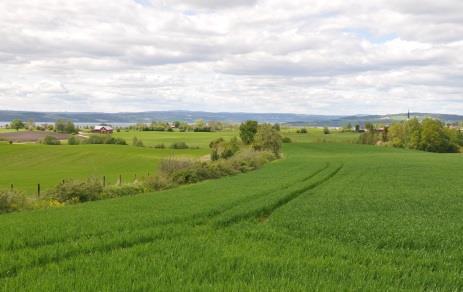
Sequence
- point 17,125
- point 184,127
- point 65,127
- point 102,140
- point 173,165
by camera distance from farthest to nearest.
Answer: point 184,127
point 17,125
point 65,127
point 102,140
point 173,165

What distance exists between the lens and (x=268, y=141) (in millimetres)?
87750

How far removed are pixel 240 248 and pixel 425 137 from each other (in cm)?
13907

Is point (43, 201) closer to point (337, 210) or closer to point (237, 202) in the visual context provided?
point (237, 202)

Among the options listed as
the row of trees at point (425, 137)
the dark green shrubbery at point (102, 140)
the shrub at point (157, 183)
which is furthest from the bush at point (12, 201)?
Answer: the row of trees at point (425, 137)

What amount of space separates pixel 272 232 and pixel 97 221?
7066 mm

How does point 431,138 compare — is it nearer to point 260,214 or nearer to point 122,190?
point 122,190

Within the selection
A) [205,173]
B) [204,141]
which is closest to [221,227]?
[205,173]

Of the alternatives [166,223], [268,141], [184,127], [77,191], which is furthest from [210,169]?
[184,127]

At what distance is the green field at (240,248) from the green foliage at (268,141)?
204 ft

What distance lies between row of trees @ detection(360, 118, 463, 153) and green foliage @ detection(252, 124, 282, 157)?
70705mm

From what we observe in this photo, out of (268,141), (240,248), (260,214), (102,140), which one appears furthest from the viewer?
(102,140)

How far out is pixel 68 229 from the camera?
1673 cm

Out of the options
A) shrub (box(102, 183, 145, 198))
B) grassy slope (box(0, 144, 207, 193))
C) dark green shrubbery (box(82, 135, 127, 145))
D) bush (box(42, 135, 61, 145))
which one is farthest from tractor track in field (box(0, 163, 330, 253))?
bush (box(42, 135, 61, 145))

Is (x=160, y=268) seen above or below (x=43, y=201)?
above
